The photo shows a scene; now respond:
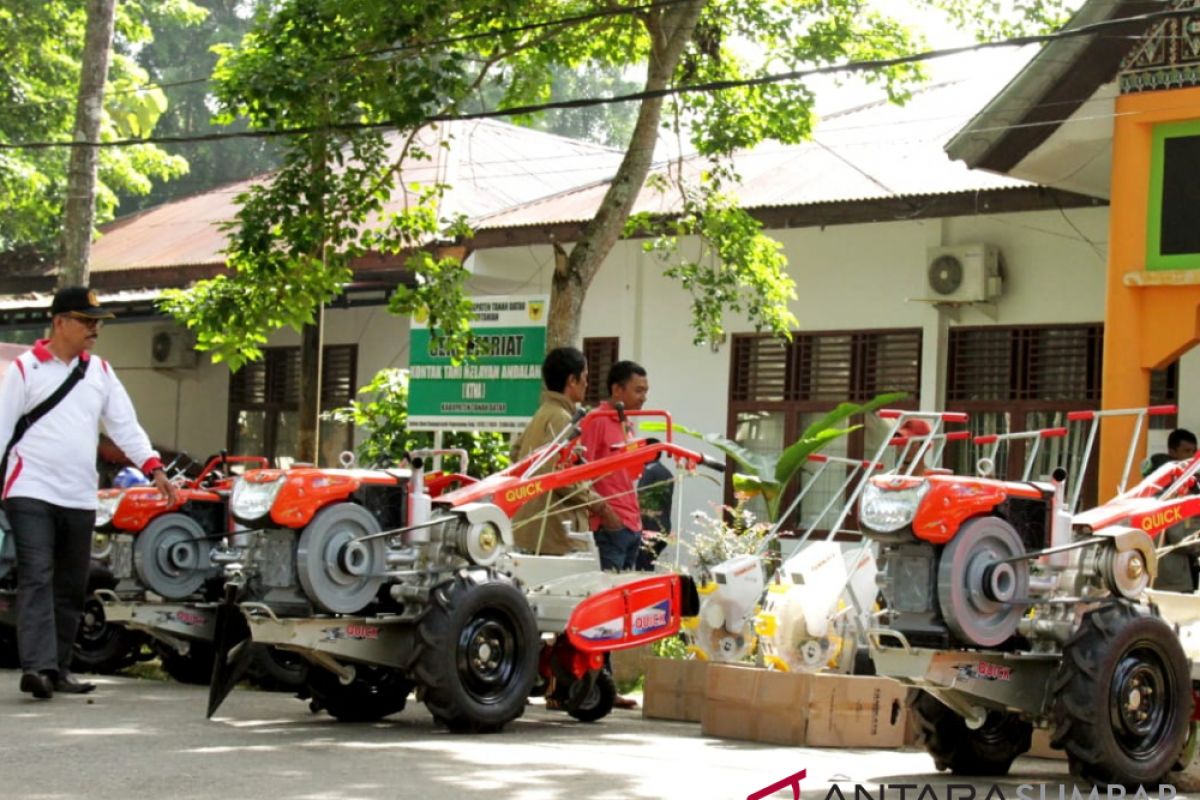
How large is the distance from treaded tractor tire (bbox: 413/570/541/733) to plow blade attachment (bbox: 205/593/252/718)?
106 cm

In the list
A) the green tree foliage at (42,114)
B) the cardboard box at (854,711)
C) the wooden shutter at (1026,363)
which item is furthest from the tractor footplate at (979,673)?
the green tree foliage at (42,114)

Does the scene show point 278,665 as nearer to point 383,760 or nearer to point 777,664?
point 777,664

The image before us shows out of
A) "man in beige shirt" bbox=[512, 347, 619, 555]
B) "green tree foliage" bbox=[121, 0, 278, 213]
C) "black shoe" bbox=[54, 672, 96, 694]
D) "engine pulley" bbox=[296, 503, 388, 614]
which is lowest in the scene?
"black shoe" bbox=[54, 672, 96, 694]

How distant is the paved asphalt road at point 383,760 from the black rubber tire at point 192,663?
1.83 m

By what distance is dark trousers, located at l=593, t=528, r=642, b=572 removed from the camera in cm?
1195

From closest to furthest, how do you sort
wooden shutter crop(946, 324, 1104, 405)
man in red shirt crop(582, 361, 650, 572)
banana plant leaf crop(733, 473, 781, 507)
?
man in red shirt crop(582, 361, 650, 572)
banana plant leaf crop(733, 473, 781, 507)
wooden shutter crop(946, 324, 1104, 405)

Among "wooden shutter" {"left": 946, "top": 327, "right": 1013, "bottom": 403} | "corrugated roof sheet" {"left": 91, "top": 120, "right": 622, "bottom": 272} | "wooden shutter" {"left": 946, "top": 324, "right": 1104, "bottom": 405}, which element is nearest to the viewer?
"wooden shutter" {"left": 946, "top": 324, "right": 1104, "bottom": 405}

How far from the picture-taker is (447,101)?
51.5 feet

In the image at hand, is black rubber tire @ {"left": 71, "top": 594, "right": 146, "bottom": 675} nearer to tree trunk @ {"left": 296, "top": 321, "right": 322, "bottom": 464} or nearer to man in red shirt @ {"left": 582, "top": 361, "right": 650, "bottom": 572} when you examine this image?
man in red shirt @ {"left": 582, "top": 361, "right": 650, "bottom": 572}

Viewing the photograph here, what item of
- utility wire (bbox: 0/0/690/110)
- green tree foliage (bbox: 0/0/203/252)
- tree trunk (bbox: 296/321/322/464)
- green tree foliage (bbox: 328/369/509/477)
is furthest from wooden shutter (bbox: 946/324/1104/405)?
green tree foliage (bbox: 0/0/203/252)

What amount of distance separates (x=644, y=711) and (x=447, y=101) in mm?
5822

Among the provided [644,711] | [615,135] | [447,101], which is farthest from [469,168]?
[615,135]

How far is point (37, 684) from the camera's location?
35.1 feet

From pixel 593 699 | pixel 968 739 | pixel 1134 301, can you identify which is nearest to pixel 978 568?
pixel 968 739
